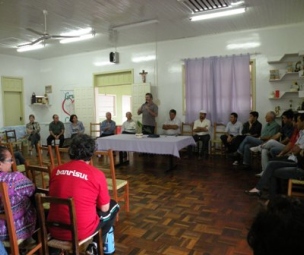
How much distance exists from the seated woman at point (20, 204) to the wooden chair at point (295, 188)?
2586mm

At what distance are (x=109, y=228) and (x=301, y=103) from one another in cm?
521

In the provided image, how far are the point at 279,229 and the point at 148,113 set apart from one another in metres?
6.28

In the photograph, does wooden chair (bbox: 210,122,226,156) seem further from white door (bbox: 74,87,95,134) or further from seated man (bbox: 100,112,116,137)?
white door (bbox: 74,87,95,134)

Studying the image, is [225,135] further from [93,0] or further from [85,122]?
[85,122]

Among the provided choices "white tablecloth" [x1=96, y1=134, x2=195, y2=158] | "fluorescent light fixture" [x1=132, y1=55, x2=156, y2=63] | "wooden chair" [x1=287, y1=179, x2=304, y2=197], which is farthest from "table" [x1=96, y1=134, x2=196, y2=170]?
"fluorescent light fixture" [x1=132, y1=55, x2=156, y2=63]

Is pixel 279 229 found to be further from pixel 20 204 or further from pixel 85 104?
pixel 85 104

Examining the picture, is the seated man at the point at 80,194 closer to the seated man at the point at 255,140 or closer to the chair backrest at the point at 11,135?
the seated man at the point at 255,140

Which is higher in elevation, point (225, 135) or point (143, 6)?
point (143, 6)

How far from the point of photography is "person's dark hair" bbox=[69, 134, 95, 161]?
6.47 ft

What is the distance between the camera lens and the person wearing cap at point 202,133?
21.0 ft

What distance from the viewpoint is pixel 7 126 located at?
27.2 ft

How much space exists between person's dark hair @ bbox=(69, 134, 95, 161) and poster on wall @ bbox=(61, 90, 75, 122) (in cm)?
723

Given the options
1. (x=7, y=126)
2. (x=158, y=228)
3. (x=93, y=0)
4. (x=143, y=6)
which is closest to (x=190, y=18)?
(x=143, y=6)

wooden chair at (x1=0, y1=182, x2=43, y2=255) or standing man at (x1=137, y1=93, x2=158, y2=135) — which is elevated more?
standing man at (x1=137, y1=93, x2=158, y2=135)
